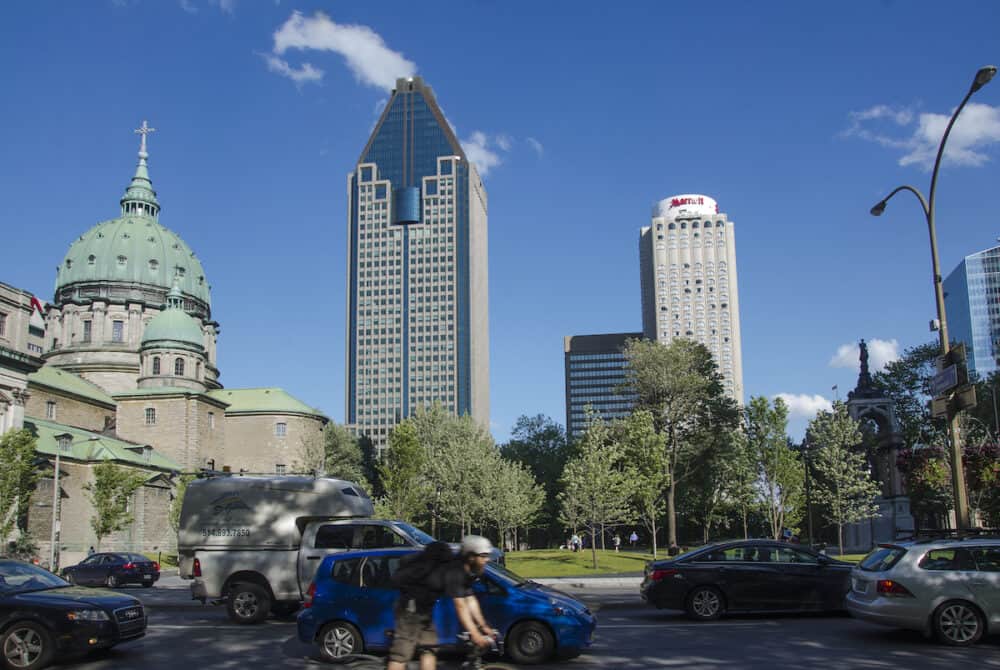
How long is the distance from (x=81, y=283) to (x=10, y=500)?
173 ft

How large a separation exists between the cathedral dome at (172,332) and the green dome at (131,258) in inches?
461

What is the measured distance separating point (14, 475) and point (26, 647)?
3845cm

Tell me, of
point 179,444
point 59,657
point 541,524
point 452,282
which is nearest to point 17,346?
point 179,444

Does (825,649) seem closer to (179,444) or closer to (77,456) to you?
(77,456)

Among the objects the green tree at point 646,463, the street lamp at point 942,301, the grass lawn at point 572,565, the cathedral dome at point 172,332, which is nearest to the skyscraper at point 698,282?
the cathedral dome at point 172,332

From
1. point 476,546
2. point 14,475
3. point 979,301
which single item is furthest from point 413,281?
point 476,546

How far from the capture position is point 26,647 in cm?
1151

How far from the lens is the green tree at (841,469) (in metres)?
41.9

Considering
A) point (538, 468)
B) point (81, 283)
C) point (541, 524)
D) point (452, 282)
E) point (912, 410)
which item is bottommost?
point (541, 524)

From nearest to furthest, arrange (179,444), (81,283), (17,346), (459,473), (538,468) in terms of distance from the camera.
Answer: (17,346) < (459,473) < (179,444) < (538,468) < (81,283)

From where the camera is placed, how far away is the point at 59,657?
1161 centimetres

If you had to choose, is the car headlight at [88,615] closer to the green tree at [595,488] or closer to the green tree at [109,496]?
the green tree at [595,488]

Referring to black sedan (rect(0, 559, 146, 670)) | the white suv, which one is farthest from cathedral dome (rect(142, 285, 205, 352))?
the white suv

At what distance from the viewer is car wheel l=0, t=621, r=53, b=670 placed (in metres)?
11.5
